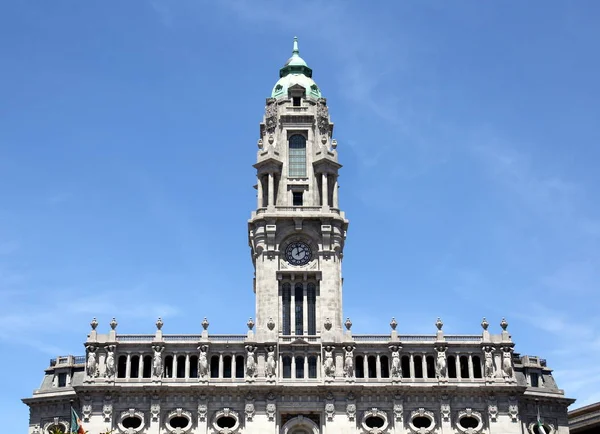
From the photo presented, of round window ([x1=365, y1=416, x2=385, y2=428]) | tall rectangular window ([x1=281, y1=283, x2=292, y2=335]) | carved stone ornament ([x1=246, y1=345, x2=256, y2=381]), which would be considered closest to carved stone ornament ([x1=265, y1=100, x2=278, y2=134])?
tall rectangular window ([x1=281, y1=283, x2=292, y2=335])

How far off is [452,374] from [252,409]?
2064 cm

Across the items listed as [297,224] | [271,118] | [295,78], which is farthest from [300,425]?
[295,78]

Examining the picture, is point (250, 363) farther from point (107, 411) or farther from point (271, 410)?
point (107, 411)

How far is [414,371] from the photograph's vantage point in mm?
96438

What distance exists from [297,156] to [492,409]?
3492cm

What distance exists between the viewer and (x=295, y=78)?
372 feet

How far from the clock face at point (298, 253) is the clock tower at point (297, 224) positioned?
32 mm

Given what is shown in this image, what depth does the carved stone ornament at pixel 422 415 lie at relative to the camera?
9356 cm

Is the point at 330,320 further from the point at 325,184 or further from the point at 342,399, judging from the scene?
the point at 325,184

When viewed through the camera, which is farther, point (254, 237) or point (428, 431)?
point (254, 237)

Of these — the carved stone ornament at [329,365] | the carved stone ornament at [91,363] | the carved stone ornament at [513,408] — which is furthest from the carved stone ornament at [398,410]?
the carved stone ornament at [91,363]

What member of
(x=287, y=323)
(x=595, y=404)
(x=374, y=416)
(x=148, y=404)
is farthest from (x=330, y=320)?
(x=595, y=404)

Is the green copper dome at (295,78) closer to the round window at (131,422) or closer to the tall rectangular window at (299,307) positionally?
the tall rectangular window at (299,307)

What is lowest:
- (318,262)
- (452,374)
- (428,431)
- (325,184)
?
(428,431)
